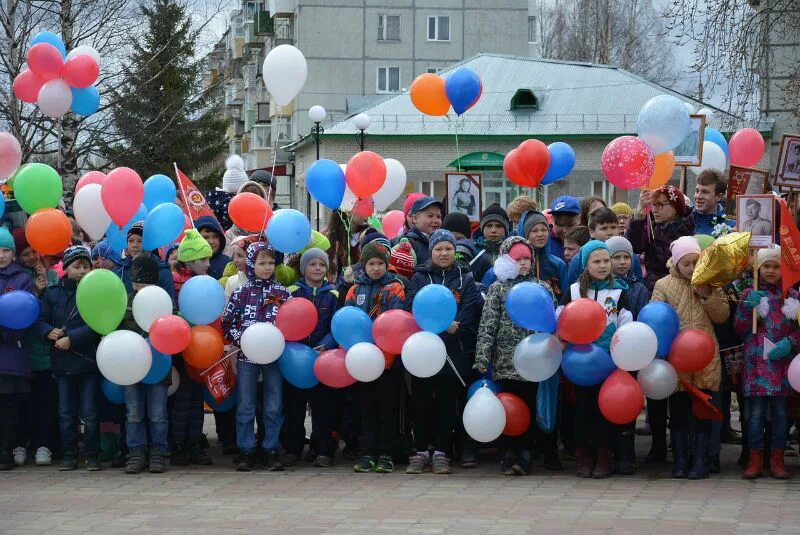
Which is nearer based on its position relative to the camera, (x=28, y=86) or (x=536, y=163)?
(x=536, y=163)

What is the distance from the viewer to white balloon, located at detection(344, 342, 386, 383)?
8.95 meters

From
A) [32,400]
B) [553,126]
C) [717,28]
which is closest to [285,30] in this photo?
[553,126]

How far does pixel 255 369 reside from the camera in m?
9.35

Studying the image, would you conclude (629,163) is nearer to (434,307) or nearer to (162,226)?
(434,307)

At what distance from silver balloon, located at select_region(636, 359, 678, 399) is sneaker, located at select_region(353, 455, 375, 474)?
2.11 m

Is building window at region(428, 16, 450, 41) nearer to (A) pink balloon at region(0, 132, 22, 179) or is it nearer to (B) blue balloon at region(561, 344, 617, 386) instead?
(A) pink balloon at region(0, 132, 22, 179)

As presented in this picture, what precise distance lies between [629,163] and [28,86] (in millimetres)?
5394

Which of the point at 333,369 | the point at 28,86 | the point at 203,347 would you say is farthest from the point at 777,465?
the point at 28,86

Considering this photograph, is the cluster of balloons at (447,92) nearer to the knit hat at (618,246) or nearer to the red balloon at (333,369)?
the knit hat at (618,246)

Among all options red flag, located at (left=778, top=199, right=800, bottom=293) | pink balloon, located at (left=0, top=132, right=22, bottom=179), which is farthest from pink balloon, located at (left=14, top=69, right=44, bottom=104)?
red flag, located at (left=778, top=199, right=800, bottom=293)

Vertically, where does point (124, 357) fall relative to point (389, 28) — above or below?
below

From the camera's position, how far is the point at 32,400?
9969 mm

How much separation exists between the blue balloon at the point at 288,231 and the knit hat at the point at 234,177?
3.39 metres

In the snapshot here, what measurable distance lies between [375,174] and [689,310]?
2750 millimetres
